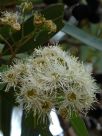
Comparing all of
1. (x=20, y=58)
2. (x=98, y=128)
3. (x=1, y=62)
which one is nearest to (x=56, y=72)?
(x=20, y=58)

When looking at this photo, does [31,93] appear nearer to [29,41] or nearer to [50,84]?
[50,84]

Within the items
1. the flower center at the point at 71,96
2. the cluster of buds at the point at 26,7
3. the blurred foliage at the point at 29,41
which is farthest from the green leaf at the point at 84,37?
the flower center at the point at 71,96

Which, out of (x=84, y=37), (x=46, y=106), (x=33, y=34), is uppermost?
(x=84, y=37)

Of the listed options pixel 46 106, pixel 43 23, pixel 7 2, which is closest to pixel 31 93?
pixel 46 106

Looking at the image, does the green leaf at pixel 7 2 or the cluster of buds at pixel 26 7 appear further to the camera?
the green leaf at pixel 7 2

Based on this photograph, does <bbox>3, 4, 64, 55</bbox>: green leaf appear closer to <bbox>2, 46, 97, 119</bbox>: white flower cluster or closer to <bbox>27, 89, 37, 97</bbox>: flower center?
<bbox>2, 46, 97, 119</bbox>: white flower cluster

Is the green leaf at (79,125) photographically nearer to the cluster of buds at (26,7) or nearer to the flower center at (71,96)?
the flower center at (71,96)

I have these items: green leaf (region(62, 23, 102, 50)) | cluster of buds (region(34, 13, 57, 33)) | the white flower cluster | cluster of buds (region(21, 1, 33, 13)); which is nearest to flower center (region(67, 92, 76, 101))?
the white flower cluster

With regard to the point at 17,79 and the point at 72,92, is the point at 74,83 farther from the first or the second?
the point at 17,79
